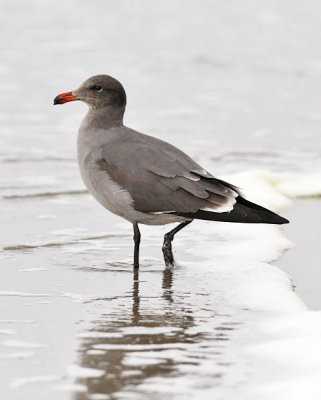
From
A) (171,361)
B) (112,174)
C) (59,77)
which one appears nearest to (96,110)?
(112,174)

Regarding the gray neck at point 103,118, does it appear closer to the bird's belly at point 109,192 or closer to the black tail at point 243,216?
the bird's belly at point 109,192

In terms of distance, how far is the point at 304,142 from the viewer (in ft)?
35.6

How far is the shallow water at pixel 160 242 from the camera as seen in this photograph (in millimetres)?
4238

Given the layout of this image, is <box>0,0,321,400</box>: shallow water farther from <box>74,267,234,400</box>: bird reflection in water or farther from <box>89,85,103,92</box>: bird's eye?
<box>89,85,103,92</box>: bird's eye

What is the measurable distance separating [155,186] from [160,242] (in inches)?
42.2

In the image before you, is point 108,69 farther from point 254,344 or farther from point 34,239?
point 254,344

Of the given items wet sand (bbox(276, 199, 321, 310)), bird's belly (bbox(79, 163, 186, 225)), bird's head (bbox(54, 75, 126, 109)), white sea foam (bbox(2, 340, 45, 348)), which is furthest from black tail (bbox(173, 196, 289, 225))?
white sea foam (bbox(2, 340, 45, 348))

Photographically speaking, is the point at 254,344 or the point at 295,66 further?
the point at 295,66

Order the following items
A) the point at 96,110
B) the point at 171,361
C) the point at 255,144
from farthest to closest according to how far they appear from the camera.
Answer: the point at 255,144 < the point at 96,110 < the point at 171,361

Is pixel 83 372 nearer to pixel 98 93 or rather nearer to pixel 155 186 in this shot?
pixel 155 186

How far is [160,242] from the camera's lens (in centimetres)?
689

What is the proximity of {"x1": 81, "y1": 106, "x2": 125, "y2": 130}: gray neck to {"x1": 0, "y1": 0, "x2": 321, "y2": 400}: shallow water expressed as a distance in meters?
0.84

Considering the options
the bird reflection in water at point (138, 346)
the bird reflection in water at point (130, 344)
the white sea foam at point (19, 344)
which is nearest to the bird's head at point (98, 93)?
the bird reflection in water at point (130, 344)

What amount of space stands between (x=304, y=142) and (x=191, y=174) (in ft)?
16.9
